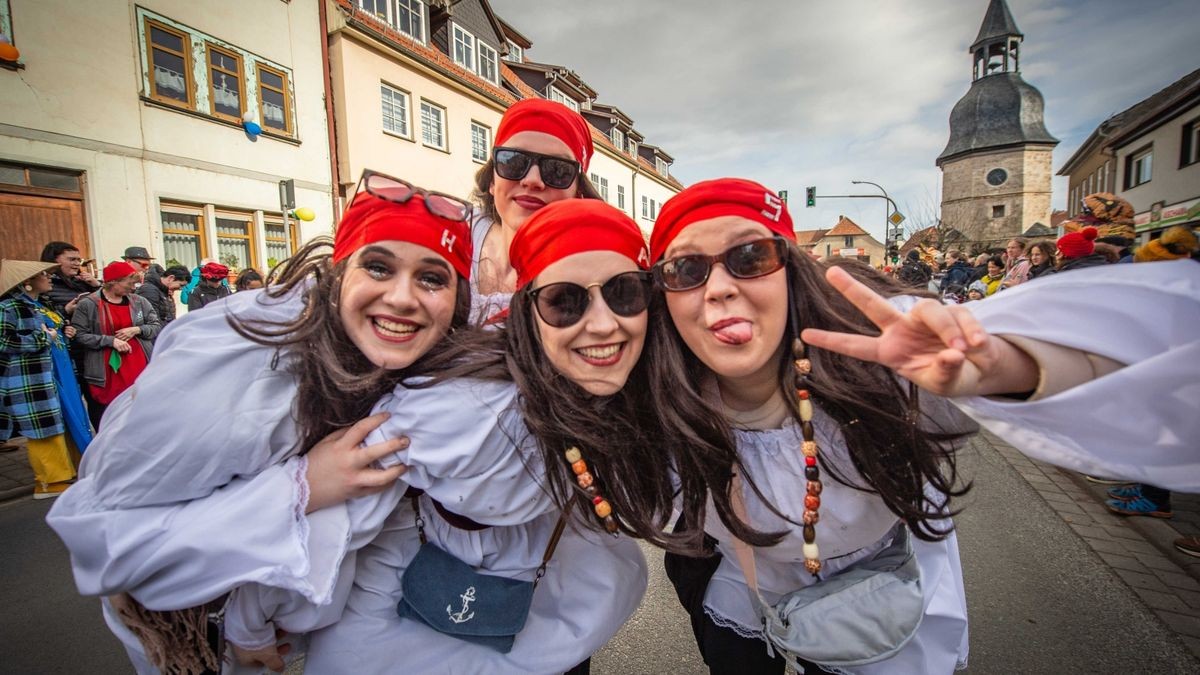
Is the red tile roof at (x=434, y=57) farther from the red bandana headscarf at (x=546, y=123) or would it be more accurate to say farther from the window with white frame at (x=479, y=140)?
the red bandana headscarf at (x=546, y=123)

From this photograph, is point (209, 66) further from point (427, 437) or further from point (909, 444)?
point (909, 444)

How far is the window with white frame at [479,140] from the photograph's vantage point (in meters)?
16.5

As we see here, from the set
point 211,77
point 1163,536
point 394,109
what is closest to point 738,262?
point 1163,536

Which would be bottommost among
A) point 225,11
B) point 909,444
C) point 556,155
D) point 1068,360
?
point 909,444

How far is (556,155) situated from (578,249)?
4.18 ft

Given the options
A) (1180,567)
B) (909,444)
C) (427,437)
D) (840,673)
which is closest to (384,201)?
(427,437)

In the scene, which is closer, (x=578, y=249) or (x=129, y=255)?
(x=578, y=249)

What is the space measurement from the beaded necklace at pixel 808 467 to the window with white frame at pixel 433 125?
15.3m

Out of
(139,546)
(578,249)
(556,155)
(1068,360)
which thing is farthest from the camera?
(556,155)

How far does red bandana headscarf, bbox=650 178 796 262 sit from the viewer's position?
5.10 ft

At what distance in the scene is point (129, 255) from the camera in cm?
675

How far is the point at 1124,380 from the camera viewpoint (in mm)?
928

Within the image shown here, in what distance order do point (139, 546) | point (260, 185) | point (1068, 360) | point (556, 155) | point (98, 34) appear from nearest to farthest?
point (1068, 360)
point (139, 546)
point (556, 155)
point (98, 34)
point (260, 185)

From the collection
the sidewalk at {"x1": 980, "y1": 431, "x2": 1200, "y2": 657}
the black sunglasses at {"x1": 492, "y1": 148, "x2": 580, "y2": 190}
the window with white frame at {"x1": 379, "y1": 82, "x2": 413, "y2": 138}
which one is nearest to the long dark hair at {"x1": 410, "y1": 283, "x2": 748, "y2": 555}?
the black sunglasses at {"x1": 492, "y1": 148, "x2": 580, "y2": 190}
